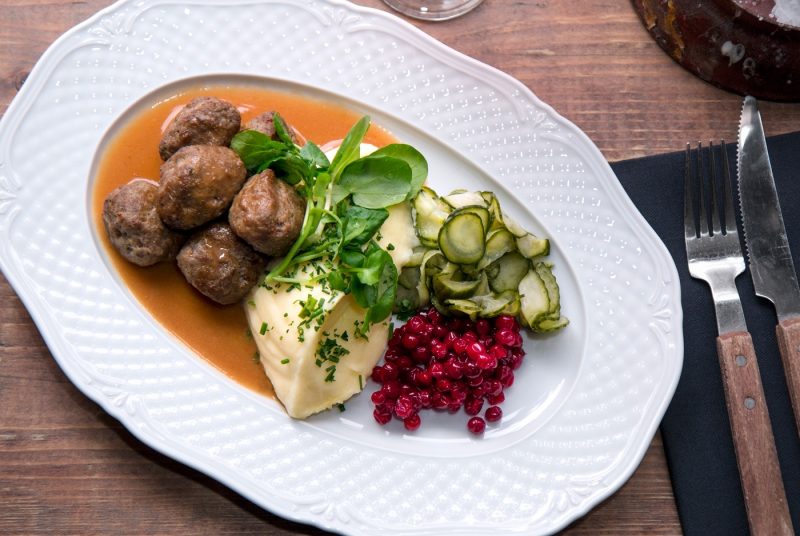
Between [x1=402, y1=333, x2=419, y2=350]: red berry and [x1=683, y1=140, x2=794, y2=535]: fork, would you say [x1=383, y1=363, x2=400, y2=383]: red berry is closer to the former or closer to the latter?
[x1=402, y1=333, x2=419, y2=350]: red berry

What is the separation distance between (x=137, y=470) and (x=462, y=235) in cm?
207

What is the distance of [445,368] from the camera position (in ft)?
12.7

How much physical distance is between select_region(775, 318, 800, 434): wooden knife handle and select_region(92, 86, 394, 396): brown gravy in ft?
8.94

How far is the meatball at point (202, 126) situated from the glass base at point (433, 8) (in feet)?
4.01

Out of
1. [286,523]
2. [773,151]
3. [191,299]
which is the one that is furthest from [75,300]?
[773,151]

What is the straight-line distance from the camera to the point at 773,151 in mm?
4242

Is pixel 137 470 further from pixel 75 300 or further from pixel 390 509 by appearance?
pixel 390 509

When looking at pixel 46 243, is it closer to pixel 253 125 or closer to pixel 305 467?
pixel 253 125

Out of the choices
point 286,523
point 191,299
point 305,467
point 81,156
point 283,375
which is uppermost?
point 81,156

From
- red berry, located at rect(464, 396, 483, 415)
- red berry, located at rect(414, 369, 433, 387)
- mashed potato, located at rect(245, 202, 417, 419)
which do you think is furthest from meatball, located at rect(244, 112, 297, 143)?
red berry, located at rect(464, 396, 483, 415)

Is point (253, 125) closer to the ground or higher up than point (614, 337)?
higher up

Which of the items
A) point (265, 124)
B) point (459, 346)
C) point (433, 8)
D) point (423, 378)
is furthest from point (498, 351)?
point (433, 8)

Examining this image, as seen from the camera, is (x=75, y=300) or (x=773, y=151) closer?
(x=75, y=300)

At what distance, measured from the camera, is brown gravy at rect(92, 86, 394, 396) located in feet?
12.9
